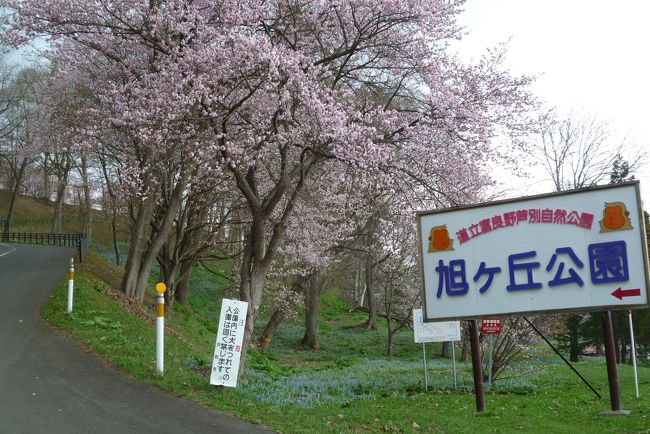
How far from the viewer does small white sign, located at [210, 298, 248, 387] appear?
9.23 m

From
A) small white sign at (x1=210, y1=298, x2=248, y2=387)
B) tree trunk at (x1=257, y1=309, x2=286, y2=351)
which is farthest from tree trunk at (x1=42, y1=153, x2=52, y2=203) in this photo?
small white sign at (x1=210, y1=298, x2=248, y2=387)

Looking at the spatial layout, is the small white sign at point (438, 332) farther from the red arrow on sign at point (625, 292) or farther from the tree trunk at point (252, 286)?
the red arrow on sign at point (625, 292)

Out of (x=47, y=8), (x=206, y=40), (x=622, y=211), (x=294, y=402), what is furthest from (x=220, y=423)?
(x=47, y=8)

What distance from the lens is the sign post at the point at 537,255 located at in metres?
9.38

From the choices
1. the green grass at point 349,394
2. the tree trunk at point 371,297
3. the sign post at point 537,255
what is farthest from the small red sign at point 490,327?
the tree trunk at point 371,297

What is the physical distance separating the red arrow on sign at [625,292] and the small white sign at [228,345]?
19.2 feet

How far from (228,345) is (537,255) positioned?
17.3ft

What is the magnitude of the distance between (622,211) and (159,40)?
9838mm

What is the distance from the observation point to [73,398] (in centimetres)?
820

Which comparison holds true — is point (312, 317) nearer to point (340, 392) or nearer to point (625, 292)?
point (340, 392)

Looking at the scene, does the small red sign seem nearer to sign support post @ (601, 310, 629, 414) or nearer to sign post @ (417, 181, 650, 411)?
sign post @ (417, 181, 650, 411)

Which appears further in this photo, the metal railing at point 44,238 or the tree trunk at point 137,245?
the metal railing at point 44,238

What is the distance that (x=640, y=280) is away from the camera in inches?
361

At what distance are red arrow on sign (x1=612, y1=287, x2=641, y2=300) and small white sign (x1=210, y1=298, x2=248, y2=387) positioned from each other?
5865mm
